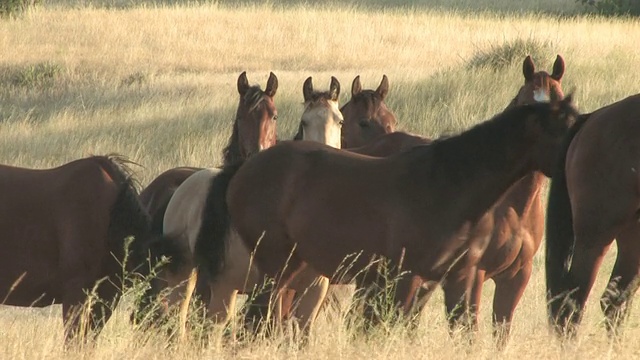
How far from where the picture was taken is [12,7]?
29.2 metres

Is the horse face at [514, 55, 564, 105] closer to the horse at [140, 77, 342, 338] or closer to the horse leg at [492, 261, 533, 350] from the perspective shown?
the horse leg at [492, 261, 533, 350]

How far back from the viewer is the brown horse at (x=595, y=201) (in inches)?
276

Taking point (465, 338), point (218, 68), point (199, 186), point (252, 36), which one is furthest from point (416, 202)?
point (252, 36)

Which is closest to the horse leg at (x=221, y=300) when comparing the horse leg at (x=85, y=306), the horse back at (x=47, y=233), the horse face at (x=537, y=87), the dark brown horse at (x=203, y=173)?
the dark brown horse at (x=203, y=173)

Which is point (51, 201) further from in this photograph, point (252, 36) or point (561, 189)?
point (252, 36)

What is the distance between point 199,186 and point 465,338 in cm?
241

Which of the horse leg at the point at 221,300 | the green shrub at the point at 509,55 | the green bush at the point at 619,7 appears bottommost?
the green bush at the point at 619,7

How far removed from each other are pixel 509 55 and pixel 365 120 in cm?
1068

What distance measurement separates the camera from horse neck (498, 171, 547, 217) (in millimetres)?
6742

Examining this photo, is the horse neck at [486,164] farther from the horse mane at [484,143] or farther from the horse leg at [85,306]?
the horse leg at [85,306]

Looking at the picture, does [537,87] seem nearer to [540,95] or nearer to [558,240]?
[540,95]

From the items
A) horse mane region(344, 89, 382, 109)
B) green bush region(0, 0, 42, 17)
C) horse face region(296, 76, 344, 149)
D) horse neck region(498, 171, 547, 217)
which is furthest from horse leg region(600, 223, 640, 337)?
green bush region(0, 0, 42, 17)

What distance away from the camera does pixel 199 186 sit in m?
7.94

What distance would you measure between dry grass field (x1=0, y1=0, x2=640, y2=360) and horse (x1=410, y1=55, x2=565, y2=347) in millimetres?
203
